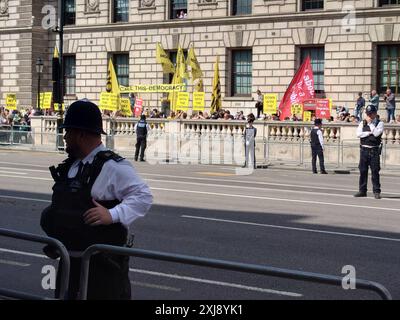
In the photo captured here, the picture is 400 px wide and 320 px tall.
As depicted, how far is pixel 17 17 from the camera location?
51188 mm

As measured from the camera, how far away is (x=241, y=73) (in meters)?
43.3

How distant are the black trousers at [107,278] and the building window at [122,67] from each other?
140ft

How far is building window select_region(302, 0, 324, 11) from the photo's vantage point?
40.1 metres

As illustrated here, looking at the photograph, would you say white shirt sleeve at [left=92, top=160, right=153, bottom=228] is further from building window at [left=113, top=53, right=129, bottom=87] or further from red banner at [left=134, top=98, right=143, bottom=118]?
building window at [left=113, top=53, right=129, bottom=87]

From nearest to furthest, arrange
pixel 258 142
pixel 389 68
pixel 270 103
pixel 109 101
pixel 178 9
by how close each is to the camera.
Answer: pixel 258 142 → pixel 270 103 → pixel 109 101 → pixel 389 68 → pixel 178 9

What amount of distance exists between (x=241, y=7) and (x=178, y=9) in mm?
4177

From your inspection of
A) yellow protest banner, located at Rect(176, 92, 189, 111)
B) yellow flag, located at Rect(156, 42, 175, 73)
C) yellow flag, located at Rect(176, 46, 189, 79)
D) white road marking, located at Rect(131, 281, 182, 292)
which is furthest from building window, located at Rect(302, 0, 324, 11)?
white road marking, located at Rect(131, 281, 182, 292)

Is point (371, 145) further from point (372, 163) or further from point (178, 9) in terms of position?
point (178, 9)

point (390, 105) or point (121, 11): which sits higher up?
point (121, 11)

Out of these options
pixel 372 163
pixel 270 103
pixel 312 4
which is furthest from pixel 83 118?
pixel 312 4

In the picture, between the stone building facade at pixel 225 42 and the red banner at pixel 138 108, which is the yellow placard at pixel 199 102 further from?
the stone building facade at pixel 225 42

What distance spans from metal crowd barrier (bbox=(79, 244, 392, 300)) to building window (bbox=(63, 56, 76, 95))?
45.8 meters

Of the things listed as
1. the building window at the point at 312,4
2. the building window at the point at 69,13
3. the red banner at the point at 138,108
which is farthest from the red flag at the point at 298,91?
the building window at the point at 69,13

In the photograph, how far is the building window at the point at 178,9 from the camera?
147ft
